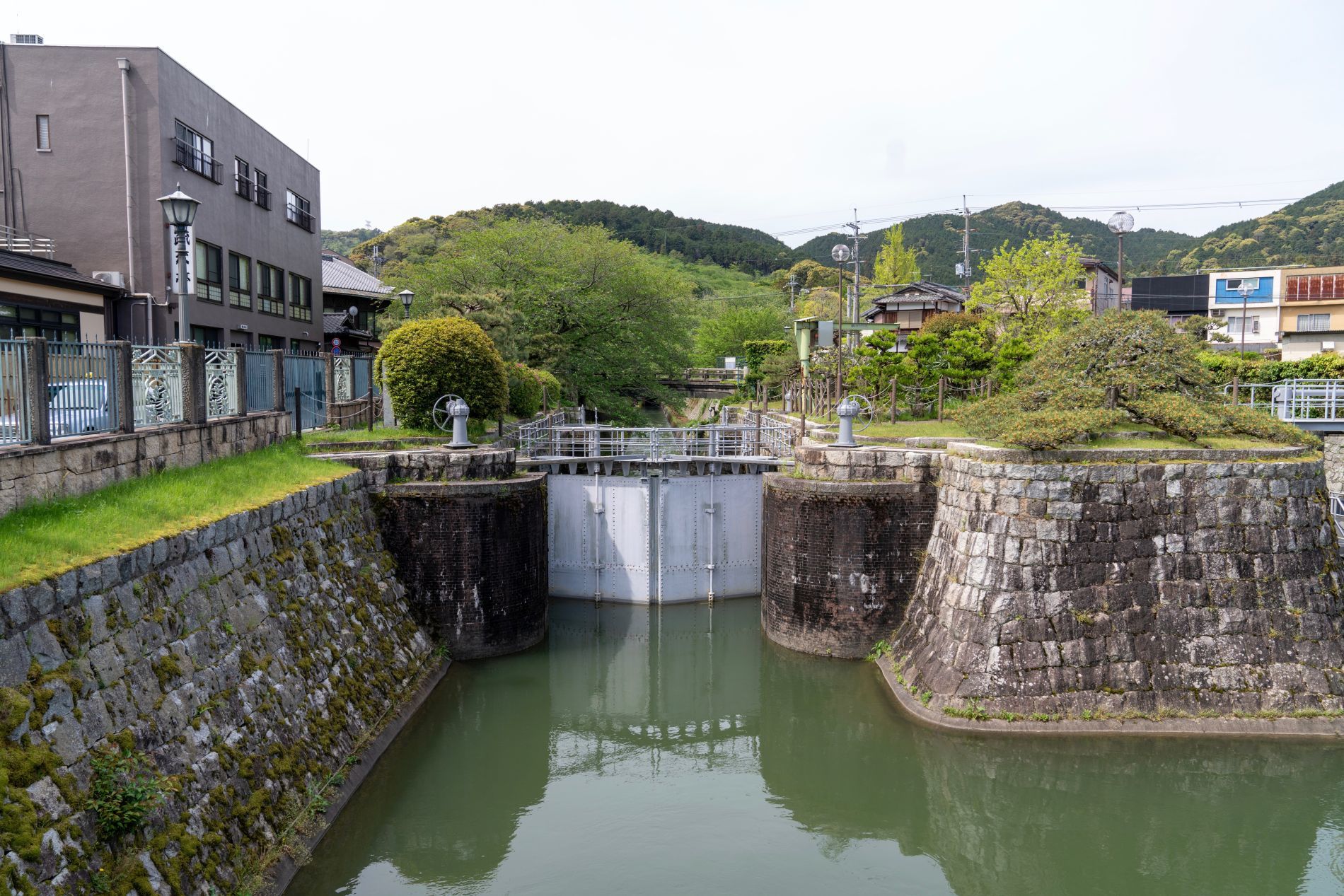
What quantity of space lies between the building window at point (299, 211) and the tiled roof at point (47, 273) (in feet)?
32.2

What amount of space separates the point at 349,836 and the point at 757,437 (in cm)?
1531

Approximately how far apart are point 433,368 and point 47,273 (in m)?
8.02

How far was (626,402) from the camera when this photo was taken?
3200 centimetres

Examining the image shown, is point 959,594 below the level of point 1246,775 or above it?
above

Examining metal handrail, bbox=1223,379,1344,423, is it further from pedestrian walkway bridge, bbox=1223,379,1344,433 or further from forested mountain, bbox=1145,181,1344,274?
forested mountain, bbox=1145,181,1344,274

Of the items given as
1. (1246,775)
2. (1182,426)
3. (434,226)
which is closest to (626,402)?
(1182,426)

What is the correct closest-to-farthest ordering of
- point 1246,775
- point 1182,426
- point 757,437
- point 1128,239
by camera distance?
point 1246,775
point 1182,426
point 757,437
point 1128,239

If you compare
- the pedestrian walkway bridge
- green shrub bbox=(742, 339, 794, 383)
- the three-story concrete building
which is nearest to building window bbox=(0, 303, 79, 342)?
the three-story concrete building

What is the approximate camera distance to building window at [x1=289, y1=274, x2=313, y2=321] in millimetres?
29266

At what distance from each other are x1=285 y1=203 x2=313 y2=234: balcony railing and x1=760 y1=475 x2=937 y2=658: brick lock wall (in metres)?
21.8

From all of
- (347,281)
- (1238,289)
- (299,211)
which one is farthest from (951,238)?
(299,211)

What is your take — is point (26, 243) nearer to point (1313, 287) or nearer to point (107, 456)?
point (107, 456)

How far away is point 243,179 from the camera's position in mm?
24844

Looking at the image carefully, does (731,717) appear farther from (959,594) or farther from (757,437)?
(757,437)
